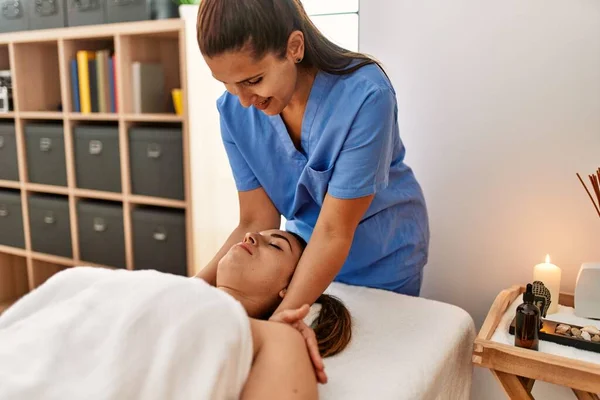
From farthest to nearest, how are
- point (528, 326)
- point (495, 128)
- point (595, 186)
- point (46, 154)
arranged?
point (46, 154), point (495, 128), point (595, 186), point (528, 326)

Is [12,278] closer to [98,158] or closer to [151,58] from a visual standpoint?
[98,158]

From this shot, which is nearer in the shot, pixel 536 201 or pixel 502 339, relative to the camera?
pixel 502 339

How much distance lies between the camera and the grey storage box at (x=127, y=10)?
2.36 metres

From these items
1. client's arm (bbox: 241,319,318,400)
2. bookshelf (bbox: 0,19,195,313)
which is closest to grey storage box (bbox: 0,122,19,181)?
bookshelf (bbox: 0,19,195,313)

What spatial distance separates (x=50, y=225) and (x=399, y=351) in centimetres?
220

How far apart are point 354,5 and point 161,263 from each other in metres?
1.32

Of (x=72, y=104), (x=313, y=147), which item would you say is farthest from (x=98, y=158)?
(x=313, y=147)

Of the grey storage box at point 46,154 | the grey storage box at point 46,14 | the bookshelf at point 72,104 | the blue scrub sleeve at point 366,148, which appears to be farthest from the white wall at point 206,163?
the blue scrub sleeve at point 366,148

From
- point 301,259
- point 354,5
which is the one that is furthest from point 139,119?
point 301,259

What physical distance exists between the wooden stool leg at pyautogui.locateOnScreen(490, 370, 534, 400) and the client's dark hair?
0.35m

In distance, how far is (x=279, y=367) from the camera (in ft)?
3.00

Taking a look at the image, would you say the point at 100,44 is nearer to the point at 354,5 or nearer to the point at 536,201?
the point at 354,5

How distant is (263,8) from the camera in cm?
107

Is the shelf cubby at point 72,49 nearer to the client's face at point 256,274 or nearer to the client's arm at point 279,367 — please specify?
the client's face at point 256,274
